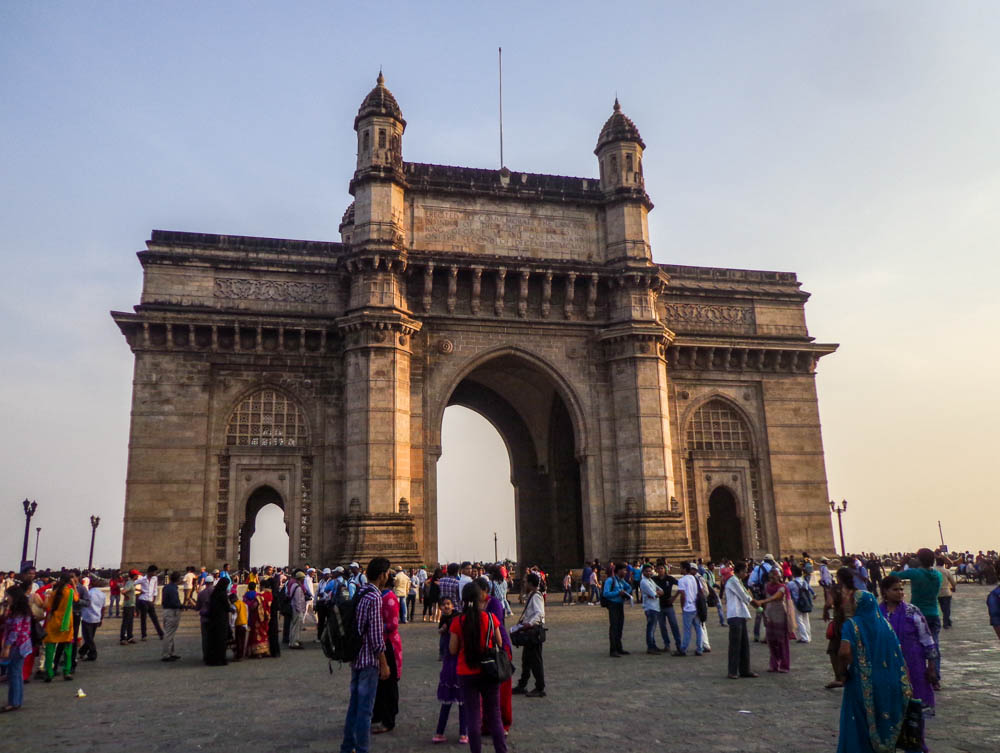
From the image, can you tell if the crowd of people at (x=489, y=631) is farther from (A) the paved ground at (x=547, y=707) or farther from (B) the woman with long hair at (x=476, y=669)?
(A) the paved ground at (x=547, y=707)

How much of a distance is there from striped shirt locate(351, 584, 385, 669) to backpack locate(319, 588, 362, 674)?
35 millimetres

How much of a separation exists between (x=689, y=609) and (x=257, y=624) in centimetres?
766

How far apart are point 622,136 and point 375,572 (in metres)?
25.0

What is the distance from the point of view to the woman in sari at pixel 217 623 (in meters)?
13.5

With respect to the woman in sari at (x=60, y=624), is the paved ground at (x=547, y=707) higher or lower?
lower

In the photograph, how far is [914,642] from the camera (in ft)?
25.0

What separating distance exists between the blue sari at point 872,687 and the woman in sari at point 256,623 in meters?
11.1

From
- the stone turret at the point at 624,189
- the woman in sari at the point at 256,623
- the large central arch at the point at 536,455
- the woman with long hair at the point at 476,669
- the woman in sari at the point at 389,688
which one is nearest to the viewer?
the woman with long hair at the point at 476,669

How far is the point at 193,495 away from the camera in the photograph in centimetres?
2467

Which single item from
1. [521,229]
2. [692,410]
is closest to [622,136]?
[521,229]

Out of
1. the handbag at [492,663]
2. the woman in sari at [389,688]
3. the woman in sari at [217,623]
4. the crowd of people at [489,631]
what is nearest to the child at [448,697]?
the crowd of people at [489,631]

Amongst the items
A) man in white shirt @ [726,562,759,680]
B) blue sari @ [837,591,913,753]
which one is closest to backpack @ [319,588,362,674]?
blue sari @ [837,591,913,753]

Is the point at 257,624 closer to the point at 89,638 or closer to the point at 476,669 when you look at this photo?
the point at 89,638

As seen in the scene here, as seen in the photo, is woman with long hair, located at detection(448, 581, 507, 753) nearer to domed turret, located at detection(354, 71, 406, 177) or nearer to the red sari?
the red sari
